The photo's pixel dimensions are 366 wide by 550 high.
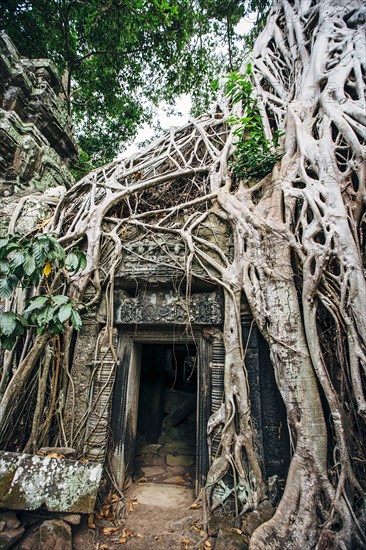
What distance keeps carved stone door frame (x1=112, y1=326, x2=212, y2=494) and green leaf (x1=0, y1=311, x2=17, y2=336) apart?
3.49ft

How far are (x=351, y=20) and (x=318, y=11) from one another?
1.70 feet

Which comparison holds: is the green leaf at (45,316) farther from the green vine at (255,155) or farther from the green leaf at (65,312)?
the green vine at (255,155)

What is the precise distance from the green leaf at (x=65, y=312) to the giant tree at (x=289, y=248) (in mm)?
614

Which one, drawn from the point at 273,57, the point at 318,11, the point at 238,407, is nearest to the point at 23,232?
the point at 238,407

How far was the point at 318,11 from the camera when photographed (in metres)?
3.91

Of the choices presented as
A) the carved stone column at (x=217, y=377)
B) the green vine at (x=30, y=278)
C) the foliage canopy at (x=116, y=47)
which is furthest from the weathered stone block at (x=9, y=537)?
the foliage canopy at (x=116, y=47)

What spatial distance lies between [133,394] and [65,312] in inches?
52.2

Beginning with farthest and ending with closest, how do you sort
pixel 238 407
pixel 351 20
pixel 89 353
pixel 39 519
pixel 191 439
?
pixel 191 439, pixel 351 20, pixel 89 353, pixel 238 407, pixel 39 519

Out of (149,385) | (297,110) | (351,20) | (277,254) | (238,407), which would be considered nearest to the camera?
(238,407)

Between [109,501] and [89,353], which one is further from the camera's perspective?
[89,353]

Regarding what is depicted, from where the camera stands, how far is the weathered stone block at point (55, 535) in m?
1.78

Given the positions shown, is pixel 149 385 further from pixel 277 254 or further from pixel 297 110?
pixel 297 110

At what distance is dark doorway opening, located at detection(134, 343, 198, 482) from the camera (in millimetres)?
3469

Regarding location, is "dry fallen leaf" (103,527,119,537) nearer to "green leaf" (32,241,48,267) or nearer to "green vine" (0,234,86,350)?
"green vine" (0,234,86,350)
